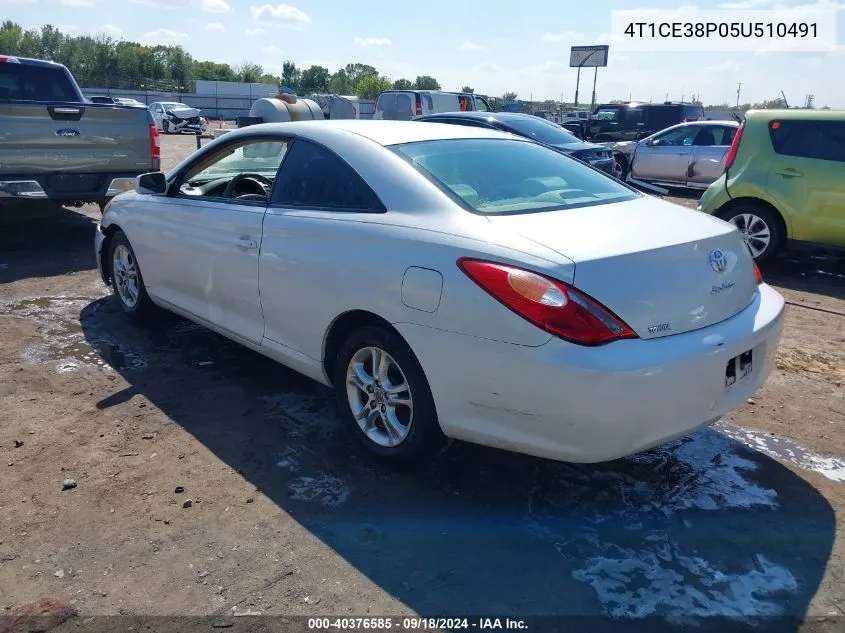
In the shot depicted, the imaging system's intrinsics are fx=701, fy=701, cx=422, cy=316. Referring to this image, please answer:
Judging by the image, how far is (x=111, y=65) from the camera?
267 ft

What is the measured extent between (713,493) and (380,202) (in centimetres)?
208

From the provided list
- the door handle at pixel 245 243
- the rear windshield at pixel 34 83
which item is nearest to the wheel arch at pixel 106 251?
the door handle at pixel 245 243

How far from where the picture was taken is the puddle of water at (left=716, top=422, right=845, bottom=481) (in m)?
3.50

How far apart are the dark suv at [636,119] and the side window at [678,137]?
571cm

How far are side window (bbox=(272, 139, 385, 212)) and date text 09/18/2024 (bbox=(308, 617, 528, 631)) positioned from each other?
180 cm

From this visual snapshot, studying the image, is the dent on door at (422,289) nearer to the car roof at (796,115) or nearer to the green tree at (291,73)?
the car roof at (796,115)

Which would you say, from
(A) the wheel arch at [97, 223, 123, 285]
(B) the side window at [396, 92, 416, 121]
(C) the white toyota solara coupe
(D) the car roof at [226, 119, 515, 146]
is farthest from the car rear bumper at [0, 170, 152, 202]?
(B) the side window at [396, 92, 416, 121]

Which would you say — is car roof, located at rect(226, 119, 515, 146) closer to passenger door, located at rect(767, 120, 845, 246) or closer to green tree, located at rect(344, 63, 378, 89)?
passenger door, located at rect(767, 120, 845, 246)

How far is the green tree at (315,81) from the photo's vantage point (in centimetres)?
10494

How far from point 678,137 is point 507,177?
11441 mm

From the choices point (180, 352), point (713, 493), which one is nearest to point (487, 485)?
point (713, 493)

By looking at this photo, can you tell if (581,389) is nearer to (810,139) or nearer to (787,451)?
(787,451)

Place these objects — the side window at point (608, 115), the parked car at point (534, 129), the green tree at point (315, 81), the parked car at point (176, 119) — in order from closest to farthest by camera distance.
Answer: the parked car at point (534, 129)
the side window at point (608, 115)
the parked car at point (176, 119)
the green tree at point (315, 81)

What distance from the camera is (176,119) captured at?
119 feet
